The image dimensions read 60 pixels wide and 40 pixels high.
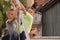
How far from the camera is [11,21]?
4023 millimetres

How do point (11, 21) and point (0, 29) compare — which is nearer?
point (11, 21)

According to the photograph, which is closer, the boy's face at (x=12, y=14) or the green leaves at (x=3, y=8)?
the boy's face at (x=12, y=14)

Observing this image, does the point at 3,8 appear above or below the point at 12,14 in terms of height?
above

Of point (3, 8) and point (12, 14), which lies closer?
point (12, 14)

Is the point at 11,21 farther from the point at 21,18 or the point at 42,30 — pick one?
the point at 42,30

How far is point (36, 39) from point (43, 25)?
17.5 feet

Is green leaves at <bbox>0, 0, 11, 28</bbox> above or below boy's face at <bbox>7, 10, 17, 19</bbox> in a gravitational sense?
above

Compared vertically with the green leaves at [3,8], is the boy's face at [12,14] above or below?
below

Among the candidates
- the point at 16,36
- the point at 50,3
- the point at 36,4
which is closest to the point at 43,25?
the point at 50,3

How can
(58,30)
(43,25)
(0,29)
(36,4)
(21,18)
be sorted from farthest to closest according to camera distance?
(36,4), (43,25), (58,30), (0,29), (21,18)

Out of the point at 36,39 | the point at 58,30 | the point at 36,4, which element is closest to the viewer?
the point at 36,39

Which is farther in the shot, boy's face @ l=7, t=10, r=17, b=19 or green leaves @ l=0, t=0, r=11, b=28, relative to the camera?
green leaves @ l=0, t=0, r=11, b=28

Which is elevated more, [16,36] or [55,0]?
[55,0]

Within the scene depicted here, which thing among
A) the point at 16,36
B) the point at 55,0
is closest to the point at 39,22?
the point at 55,0
